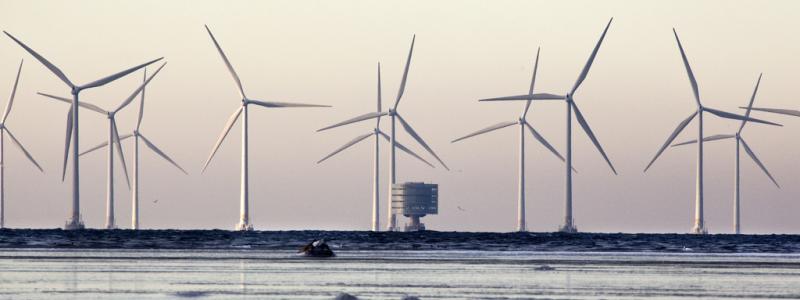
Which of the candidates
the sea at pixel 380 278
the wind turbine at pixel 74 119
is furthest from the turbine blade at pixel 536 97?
the sea at pixel 380 278

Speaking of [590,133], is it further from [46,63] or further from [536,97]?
[46,63]

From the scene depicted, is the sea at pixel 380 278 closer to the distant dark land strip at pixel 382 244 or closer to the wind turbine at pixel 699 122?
the distant dark land strip at pixel 382 244

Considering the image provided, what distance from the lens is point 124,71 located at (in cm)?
14088

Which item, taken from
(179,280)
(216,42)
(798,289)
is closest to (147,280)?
(179,280)

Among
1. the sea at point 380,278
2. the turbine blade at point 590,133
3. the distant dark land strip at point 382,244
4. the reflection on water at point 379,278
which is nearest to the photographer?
the sea at point 380,278

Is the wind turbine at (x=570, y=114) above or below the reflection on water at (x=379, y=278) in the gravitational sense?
above

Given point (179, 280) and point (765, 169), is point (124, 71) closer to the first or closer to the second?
point (765, 169)

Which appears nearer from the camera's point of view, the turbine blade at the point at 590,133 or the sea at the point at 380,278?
the sea at the point at 380,278

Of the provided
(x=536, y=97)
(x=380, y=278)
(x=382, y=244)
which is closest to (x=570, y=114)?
(x=536, y=97)

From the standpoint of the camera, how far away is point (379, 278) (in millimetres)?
57781

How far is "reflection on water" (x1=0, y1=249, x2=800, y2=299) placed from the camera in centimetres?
4794

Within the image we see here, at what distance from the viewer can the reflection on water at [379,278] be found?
157ft

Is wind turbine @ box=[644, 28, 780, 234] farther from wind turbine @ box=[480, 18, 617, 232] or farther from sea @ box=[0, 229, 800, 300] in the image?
sea @ box=[0, 229, 800, 300]

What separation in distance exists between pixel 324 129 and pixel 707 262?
101 metres
